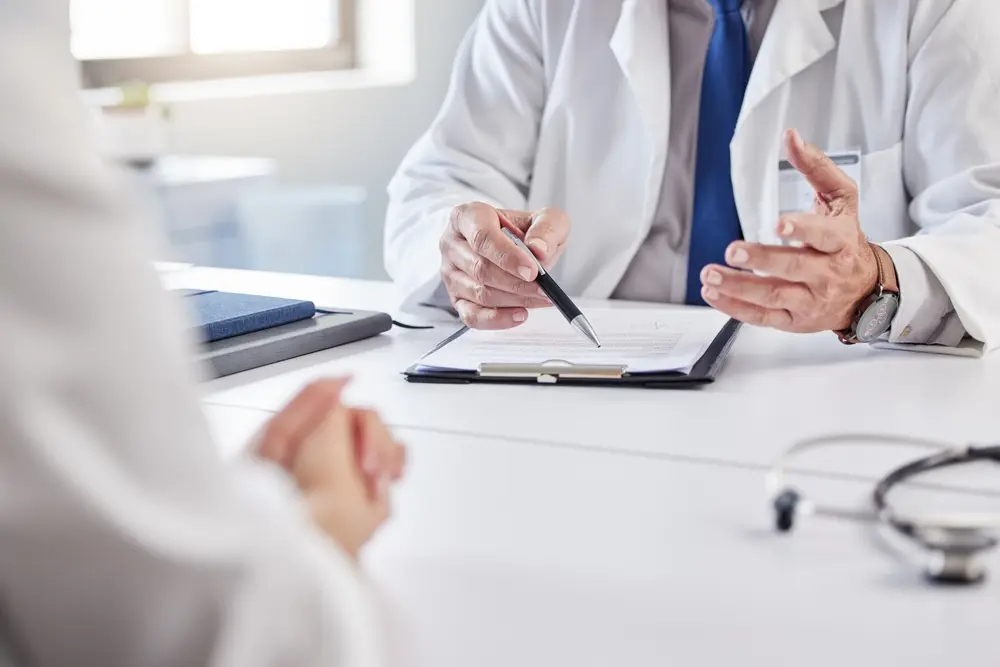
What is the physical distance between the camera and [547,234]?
135 cm

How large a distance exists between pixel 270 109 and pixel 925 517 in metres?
3.27

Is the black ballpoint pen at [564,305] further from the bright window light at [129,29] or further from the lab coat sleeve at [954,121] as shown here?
the bright window light at [129,29]

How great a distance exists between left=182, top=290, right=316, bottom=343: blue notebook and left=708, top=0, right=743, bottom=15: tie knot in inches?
33.3

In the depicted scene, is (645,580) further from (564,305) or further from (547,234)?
(547,234)

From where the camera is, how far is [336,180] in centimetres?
391

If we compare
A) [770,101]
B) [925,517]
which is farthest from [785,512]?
[770,101]

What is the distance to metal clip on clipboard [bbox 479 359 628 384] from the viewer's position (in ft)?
3.52

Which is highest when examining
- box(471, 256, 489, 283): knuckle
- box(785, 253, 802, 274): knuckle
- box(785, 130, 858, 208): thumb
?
box(785, 130, 858, 208): thumb

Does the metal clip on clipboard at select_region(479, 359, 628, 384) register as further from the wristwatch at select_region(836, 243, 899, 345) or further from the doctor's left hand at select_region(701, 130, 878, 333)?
the wristwatch at select_region(836, 243, 899, 345)

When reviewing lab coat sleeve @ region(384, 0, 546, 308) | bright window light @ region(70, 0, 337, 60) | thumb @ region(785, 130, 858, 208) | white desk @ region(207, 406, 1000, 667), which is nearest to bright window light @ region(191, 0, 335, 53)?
bright window light @ region(70, 0, 337, 60)

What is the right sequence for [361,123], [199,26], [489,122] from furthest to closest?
[361,123], [199,26], [489,122]

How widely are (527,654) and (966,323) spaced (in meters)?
0.83

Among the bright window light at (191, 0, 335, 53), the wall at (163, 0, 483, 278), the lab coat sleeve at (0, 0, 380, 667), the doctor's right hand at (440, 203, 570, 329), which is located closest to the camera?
the lab coat sleeve at (0, 0, 380, 667)

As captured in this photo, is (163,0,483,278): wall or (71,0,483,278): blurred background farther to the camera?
(163,0,483,278): wall
